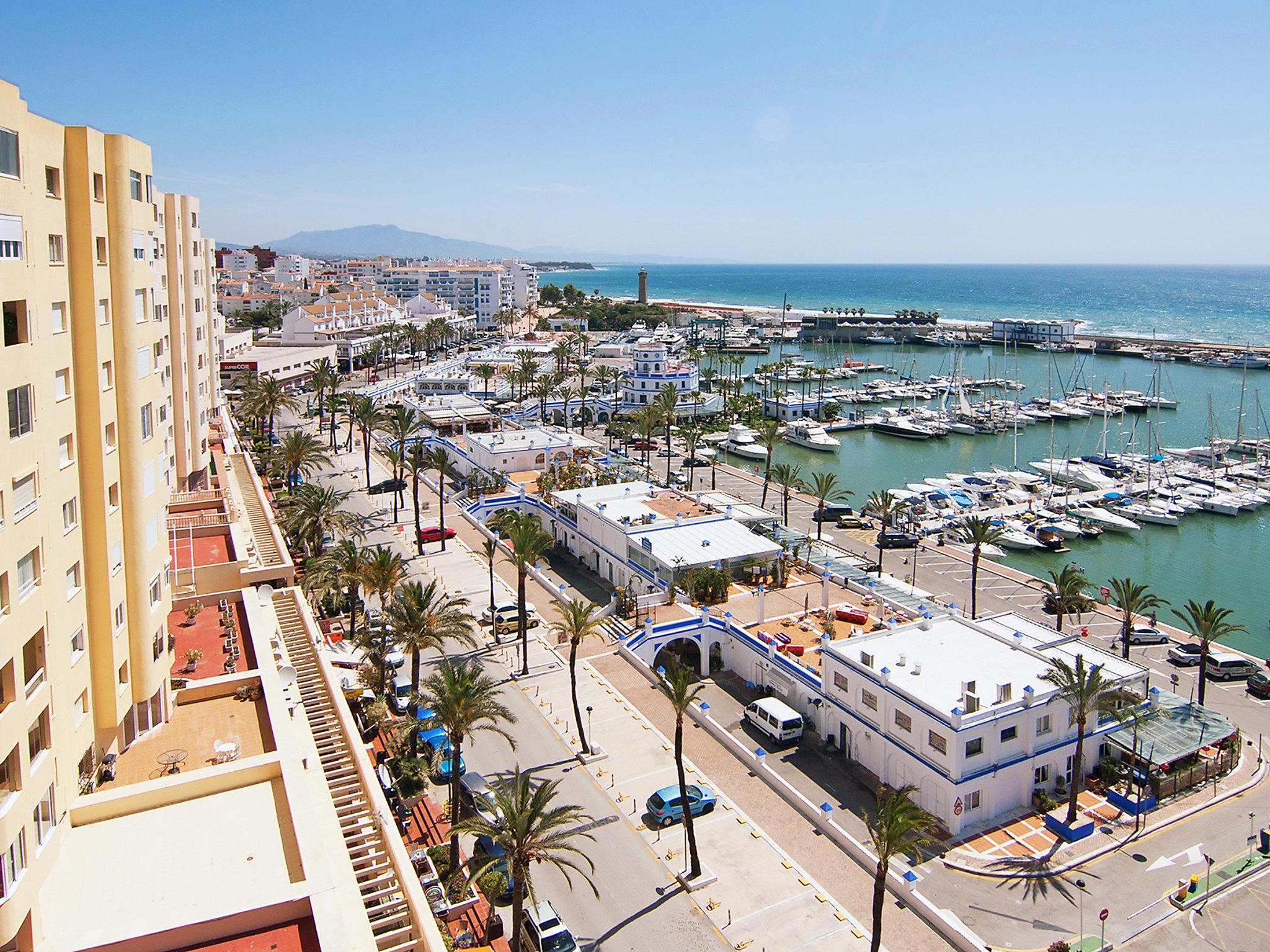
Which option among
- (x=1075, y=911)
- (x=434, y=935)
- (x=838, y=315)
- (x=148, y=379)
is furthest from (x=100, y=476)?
(x=838, y=315)

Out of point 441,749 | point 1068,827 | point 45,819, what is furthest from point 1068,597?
point 45,819

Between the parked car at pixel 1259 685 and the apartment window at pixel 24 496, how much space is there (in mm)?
44629

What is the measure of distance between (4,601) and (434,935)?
9427 millimetres

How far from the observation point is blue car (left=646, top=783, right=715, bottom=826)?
27.9m

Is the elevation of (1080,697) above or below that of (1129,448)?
below

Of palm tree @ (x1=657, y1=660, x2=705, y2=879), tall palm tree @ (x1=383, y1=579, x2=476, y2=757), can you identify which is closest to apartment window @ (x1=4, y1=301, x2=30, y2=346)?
tall palm tree @ (x1=383, y1=579, x2=476, y2=757)

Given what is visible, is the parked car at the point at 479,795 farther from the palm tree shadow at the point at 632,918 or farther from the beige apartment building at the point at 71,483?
the beige apartment building at the point at 71,483

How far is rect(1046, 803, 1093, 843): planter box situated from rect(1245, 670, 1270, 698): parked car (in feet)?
49.2

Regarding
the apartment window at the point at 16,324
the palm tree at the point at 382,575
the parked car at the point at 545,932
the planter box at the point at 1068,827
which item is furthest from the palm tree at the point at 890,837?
the apartment window at the point at 16,324

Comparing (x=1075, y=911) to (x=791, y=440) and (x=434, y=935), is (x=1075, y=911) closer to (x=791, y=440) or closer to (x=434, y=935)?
(x=434, y=935)

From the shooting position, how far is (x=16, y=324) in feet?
52.0

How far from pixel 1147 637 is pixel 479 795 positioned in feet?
110

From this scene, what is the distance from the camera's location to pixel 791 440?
9450cm

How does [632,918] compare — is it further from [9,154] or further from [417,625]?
[9,154]
